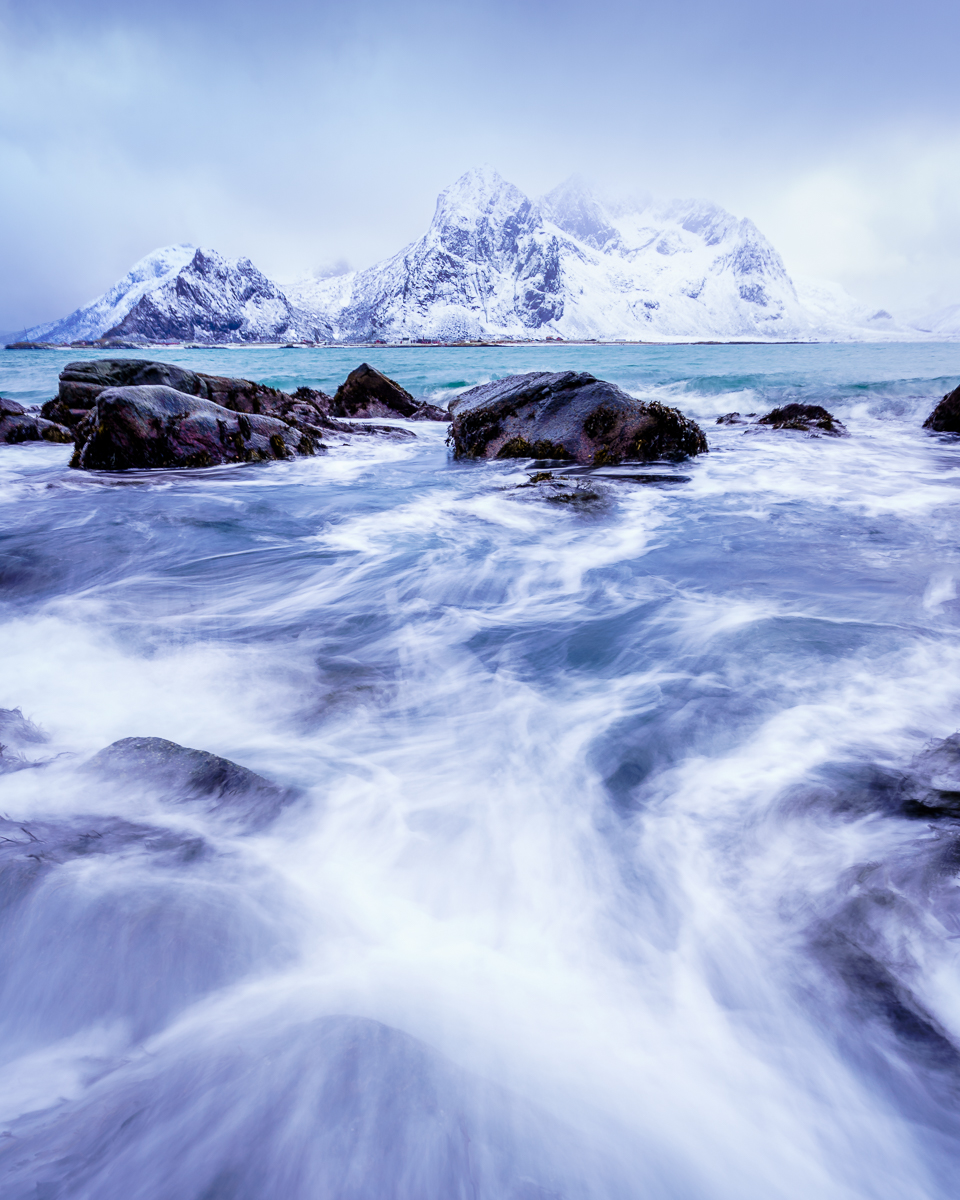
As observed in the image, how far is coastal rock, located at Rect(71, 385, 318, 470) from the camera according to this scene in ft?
25.4

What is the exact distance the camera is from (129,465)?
310 inches

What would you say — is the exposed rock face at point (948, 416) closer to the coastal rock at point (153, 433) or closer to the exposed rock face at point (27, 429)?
the coastal rock at point (153, 433)

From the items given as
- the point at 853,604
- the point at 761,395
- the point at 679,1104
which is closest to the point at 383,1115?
the point at 679,1104

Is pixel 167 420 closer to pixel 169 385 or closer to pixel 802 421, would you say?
pixel 169 385

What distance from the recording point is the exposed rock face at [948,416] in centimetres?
1149

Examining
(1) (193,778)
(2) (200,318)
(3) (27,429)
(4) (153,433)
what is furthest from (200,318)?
(1) (193,778)

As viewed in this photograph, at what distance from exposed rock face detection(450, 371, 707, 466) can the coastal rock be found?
11.8 feet

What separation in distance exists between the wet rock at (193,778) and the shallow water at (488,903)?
62mm

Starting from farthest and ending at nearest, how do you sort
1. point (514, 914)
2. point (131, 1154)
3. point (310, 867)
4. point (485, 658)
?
point (485, 658)
point (310, 867)
point (514, 914)
point (131, 1154)

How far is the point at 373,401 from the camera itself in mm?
15148

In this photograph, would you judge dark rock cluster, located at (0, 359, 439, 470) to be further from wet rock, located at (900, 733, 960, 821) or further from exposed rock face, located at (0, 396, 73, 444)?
wet rock, located at (900, 733, 960, 821)

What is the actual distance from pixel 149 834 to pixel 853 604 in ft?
13.7

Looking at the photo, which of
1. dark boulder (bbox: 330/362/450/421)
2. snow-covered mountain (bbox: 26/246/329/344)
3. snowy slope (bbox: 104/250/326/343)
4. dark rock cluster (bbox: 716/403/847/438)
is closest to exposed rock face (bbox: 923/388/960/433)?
dark rock cluster (bbox: 716/403/847/438)

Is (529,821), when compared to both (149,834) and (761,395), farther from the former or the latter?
(761,395)
